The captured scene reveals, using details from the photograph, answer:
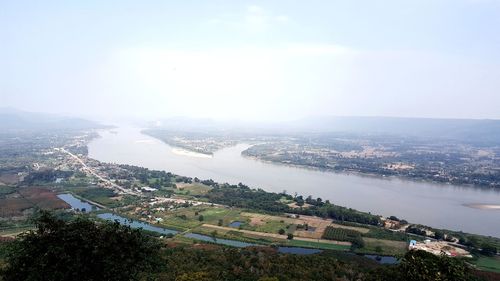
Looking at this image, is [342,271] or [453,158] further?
[453,158]

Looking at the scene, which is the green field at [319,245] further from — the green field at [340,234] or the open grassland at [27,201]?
the open grassland at [27,201]

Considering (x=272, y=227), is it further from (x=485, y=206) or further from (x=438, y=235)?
(x=485, y=206)

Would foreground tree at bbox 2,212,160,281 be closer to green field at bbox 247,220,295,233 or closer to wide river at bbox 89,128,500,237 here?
green field at bbox 247,220,295,233

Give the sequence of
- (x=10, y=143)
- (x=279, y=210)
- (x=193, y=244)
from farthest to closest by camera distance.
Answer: (x=10, y=143) → (x=279, y=210) → (x=193, y=244)

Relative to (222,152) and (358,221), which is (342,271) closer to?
(358,221)

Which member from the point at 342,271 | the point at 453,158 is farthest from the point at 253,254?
the point at 453,158

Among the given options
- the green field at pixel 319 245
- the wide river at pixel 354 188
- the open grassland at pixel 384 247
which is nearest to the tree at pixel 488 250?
the open grassland at pixel 384 247

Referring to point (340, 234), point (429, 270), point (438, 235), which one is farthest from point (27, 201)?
point (429, 270)
